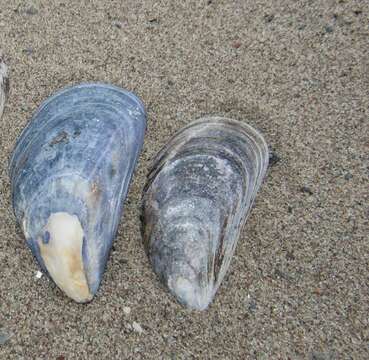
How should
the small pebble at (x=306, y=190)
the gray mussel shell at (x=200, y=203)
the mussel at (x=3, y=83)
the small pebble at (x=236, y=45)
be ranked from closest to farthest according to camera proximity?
the gray mussel shell at (x=200, y=203), the small pebble at (x=306, y=190), the mussel at (x=3, y=83), the small pebble at (x=236, y=45)

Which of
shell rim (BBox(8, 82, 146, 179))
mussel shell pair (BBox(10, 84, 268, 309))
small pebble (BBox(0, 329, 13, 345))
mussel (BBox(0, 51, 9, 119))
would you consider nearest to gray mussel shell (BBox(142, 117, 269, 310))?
mussel shell pair (BBox(10, 84, 268, 309))

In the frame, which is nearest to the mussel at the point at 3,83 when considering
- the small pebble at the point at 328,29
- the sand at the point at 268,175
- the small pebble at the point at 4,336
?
the sand at the point at 268,175

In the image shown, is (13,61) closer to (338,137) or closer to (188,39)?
(188,39)

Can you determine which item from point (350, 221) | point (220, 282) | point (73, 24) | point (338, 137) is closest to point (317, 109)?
point (338, 137)

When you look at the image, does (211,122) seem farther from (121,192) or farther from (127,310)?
(127,310)

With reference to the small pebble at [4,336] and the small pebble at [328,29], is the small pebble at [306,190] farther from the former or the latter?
the small pebble at [4,336]

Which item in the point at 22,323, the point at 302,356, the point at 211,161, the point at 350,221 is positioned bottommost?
the point at 22,323

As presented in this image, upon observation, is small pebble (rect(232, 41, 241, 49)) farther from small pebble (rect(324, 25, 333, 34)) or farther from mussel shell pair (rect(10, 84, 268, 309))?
mussel shell pair (rect(10, 84, 268, 309))
